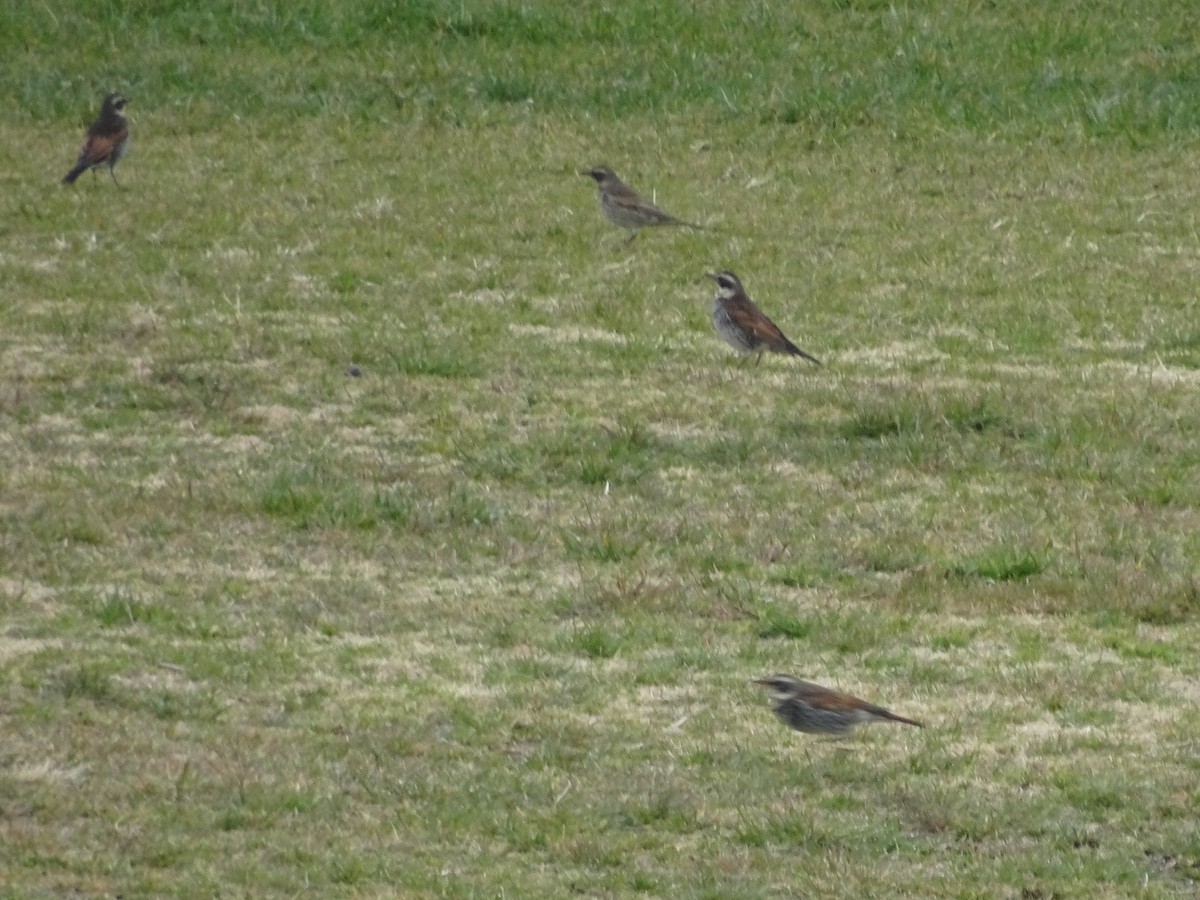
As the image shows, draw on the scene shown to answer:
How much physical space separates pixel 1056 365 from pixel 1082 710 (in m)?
5.43

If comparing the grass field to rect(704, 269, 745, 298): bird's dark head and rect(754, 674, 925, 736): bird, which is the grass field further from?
rect(704, 269, 745, 298): bird's dark head

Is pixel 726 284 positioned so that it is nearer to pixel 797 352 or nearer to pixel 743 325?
pixel 743 325

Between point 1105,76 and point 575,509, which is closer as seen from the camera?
point 575,509

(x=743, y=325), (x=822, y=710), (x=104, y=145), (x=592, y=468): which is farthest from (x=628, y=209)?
(x=822, y=710)

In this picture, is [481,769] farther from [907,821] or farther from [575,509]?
[575,509]

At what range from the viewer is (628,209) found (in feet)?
54.5

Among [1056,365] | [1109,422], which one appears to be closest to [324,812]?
[1109,422]

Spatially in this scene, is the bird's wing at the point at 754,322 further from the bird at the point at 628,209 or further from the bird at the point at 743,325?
the bird at the point at 628,209

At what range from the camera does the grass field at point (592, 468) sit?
23.8 feet

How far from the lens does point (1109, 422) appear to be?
1233 cm

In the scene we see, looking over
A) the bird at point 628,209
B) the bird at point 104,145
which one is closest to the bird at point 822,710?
the bird at point 628,209

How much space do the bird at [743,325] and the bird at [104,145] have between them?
5.90 metres

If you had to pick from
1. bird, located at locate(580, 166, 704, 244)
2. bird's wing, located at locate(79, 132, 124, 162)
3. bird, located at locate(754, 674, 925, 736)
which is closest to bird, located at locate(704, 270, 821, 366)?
bird, located at locate(580, 166, 704, 244)

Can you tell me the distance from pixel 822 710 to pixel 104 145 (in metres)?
11.2
